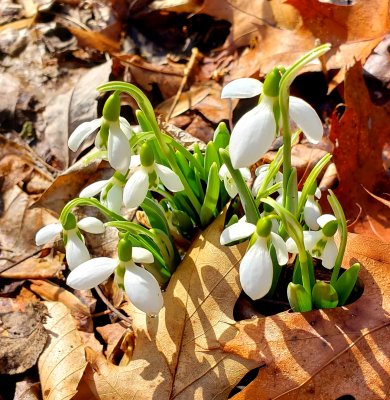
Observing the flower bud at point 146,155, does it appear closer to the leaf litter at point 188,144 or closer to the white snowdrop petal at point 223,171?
the white snowdrop petal at point 223,171

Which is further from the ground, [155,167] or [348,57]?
[155,167]

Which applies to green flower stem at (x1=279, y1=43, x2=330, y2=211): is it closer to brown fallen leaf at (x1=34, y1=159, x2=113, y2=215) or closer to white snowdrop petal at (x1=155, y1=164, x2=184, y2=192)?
white snowdrop petal at (x1=155, y1=164, x2=184, y2=192)

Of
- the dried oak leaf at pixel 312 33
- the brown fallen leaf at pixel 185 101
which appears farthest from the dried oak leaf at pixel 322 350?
the brown fallen leaf at pixel 185 101

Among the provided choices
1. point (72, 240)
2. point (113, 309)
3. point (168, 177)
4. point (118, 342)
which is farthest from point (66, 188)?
point (168, 177)

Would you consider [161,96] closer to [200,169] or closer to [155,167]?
[200,169]

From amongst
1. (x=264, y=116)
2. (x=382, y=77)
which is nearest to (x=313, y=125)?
(x=264, y=116)

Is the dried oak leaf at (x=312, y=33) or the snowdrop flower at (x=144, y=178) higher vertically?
the snowdrop flower at (x=144, y=178)

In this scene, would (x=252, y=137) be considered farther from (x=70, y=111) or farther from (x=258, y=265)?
(x=70, y=111)
